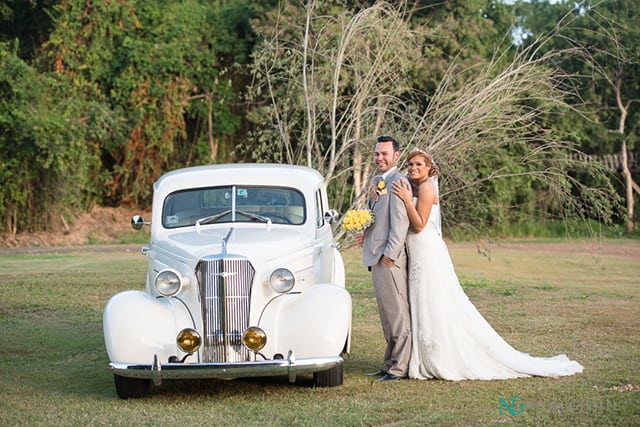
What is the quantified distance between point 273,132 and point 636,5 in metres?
17.0

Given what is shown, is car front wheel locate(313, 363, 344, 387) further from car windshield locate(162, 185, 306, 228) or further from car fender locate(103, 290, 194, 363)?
car windshield locate(162, 185, 306, 228)

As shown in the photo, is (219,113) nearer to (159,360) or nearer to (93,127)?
(93,127)

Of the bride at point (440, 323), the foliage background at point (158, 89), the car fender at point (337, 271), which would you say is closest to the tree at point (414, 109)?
the car fender at point (337, 271)

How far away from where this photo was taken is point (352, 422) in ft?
23.0

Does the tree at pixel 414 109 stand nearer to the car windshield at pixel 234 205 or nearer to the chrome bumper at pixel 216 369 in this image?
the car windshield at pixel 234 205

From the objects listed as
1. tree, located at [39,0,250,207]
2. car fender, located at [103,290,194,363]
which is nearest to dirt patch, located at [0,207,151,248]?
tree, located at [39,0,250,207]

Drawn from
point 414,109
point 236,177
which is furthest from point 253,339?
point 414,109

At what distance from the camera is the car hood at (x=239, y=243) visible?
816cm

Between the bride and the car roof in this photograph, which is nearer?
the bride

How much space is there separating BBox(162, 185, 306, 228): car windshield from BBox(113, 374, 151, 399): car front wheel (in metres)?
1.68

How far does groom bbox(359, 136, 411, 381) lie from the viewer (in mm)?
8664

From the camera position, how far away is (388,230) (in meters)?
8.80

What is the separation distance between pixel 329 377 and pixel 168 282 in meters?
1.61

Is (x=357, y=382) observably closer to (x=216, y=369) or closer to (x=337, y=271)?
(x=216, y=369)
